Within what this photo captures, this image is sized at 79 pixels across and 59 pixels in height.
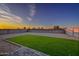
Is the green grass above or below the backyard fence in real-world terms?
below

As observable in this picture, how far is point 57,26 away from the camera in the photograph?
9.69ft

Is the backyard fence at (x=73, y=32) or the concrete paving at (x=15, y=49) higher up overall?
the backyard fence at (x=73, y=32)

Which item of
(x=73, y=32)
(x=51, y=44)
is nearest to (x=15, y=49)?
(x=51, y=44)

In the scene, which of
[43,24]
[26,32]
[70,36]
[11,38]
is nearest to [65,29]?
[70,36]

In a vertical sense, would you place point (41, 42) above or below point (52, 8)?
below

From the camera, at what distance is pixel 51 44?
9.60 feet

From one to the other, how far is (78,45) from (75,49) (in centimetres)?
6

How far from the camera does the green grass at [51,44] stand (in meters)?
2.88

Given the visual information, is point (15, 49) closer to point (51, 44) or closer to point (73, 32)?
point (51, 44)

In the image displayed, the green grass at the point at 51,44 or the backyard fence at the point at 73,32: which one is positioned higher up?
the backyard fence at the point at 73,32

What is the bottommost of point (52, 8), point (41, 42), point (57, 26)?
point (41, 42)

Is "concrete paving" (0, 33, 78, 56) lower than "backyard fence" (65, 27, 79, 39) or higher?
lower

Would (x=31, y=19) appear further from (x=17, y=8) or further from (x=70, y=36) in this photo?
(x=70, y=36)

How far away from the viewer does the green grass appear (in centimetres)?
288
